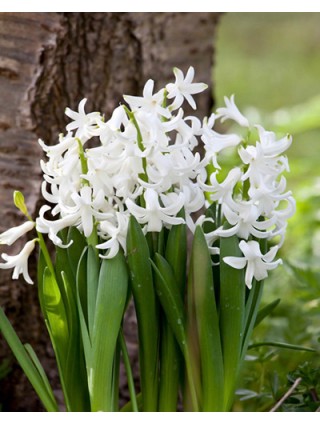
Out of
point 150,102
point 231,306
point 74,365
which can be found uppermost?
point 150,102

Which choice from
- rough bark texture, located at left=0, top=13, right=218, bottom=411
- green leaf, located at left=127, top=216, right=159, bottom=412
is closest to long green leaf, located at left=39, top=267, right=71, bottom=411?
green leaf, located at left=127, top=216, right=159, bottom=412

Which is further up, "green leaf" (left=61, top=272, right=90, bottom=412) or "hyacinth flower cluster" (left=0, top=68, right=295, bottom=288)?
"hyacinth flower cluster" (left=0, top=68, right=295, bottom=288)

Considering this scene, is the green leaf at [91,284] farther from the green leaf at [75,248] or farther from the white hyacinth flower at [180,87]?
the white hyacinth flower at [180,87]

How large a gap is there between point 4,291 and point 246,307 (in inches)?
21.2

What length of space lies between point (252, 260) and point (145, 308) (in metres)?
0.16

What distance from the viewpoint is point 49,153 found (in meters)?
0.96

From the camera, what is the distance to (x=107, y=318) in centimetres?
91

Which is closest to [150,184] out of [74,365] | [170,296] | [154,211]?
[154,211]

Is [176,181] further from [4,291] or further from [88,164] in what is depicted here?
[4,291]

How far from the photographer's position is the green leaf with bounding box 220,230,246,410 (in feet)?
3.07

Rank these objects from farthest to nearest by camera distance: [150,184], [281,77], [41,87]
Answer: [281,77]
[41,87]
[150,184]

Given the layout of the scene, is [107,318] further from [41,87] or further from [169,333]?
[41,87]

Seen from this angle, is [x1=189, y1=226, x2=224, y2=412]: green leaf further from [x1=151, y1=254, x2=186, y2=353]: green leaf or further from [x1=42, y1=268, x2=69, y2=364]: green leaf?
[x1=42, y1=268, x2=69, y2=364]: green leaf

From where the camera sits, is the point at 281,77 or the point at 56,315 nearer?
the point at 56,315
